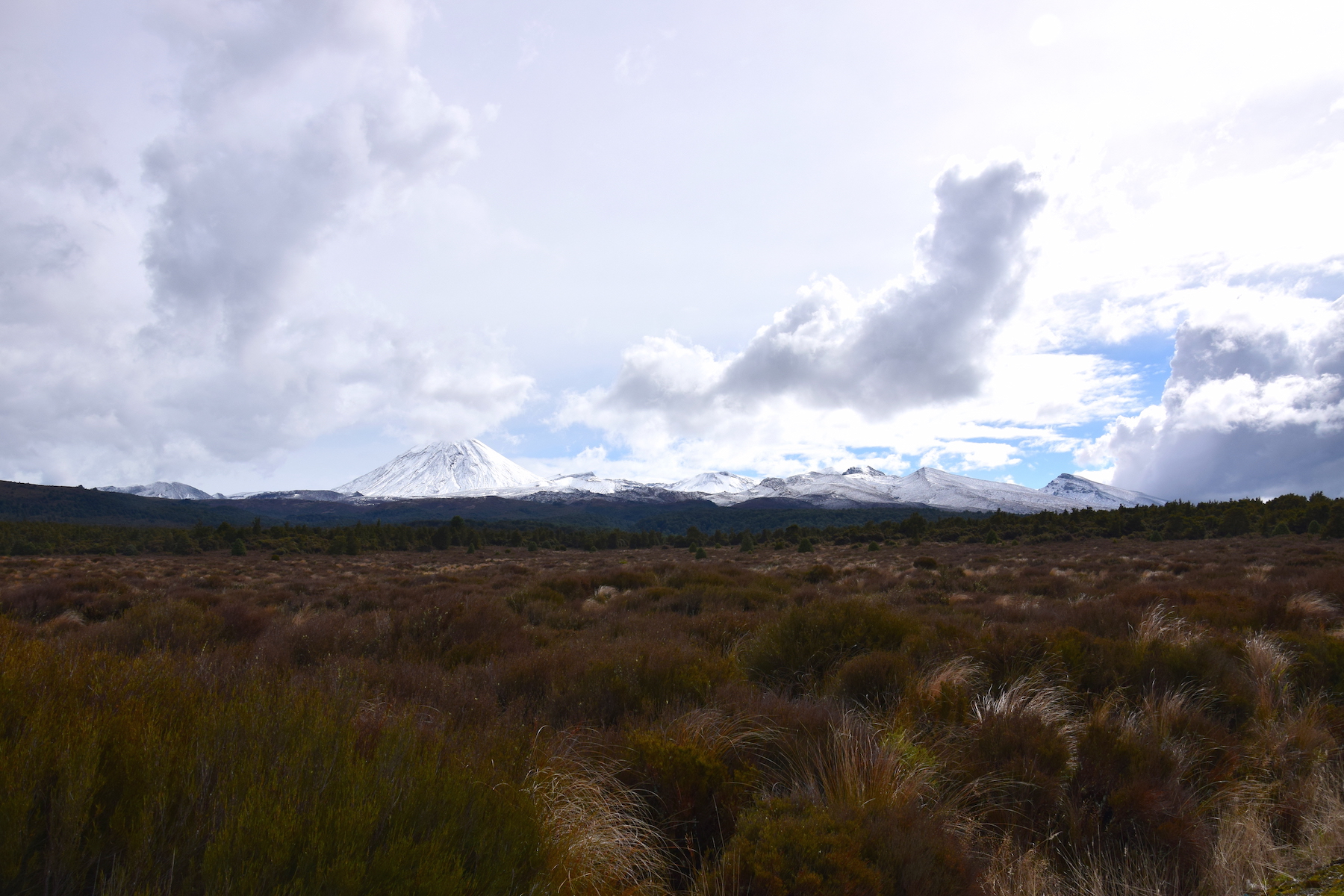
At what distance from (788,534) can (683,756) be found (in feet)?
197

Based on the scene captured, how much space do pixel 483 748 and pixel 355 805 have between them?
147cm

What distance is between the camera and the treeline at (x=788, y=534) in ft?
146

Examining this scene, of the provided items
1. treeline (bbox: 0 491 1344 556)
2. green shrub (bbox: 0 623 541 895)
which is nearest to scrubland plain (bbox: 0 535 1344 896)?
green shrub (bbox: 0 623 541 895)

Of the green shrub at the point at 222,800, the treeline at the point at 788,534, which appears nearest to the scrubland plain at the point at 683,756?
the green shrub at the point at 222,800

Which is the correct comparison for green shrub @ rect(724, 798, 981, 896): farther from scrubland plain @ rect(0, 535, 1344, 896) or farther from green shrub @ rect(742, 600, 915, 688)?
green shrub @ rect(742, 600, 915, 688)

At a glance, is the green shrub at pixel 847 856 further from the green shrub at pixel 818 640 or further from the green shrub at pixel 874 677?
the green shrub at pixel 818 640

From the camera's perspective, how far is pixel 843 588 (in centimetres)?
1602

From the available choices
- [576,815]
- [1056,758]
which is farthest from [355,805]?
[1056,758]

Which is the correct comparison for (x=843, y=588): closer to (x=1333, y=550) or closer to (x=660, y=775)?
(x=660, y=775)

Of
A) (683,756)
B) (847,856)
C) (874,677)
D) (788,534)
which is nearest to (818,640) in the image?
(874,677)

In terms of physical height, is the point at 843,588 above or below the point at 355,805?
below

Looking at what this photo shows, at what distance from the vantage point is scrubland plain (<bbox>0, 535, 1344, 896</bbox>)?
7.04 ft

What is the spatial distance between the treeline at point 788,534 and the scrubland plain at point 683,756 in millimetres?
39329

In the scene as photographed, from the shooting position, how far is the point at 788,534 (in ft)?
205
